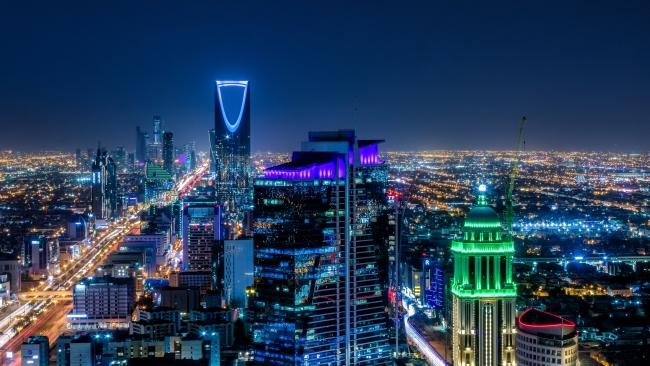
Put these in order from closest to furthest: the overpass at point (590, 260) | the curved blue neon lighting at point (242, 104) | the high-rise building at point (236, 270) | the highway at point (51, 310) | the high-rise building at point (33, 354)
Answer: the high-rise building at point (33, 354)
the highway at point (51, 310)
the high-rise building at point (236, 270)
the overpass at point (590, 260)
the curved blue neon lighting at point (242, 104)

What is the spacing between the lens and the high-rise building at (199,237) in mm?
38094

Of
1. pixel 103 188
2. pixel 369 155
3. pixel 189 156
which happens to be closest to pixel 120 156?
pixel 189 156

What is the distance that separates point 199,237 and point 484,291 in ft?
79.2

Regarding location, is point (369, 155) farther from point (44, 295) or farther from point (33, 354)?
point (44, 295)

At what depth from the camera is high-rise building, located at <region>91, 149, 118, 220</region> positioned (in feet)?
186

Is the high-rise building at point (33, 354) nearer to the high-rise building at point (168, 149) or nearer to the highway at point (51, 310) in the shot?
the highway at point (51, 310)

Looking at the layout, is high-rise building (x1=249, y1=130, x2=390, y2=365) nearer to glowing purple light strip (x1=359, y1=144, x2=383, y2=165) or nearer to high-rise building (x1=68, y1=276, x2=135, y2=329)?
glowing purple light strip (x1=359, y1=144, x2=383, y2=165)

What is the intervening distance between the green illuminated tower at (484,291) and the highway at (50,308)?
43.4ft

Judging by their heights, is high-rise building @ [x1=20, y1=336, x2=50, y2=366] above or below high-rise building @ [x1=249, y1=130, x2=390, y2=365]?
below

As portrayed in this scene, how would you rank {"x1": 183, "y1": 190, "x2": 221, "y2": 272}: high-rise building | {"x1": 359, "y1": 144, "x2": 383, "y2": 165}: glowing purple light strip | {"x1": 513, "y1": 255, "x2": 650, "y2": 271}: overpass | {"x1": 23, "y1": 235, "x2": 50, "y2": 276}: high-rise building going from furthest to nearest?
{"x1": 23, "y1": 235, "x2": 50, "y2": 276}: high-rise building → {"x1": 183, "y1": 190, "x2": 221, "y2": 272}: high-rise building → {"x1": 513, "y1": 255, "x2": 650, "y2": 271}: overpass → {"x1": 359, "y1": 144, "x2": 383, "y2": 165}: glowing purple light strip

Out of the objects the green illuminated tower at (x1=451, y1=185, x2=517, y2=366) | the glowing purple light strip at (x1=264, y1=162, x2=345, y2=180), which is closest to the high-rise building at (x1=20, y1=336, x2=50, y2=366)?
the glowing purple light strip at (x1=264, y1=162, x2=345, y2=180)

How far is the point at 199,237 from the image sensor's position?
38625 mm

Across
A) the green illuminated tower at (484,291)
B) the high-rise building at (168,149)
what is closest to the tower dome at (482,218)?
the green illuminated tower at (484,291)

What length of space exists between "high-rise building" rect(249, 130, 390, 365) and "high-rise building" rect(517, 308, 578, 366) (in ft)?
A: 11.6
